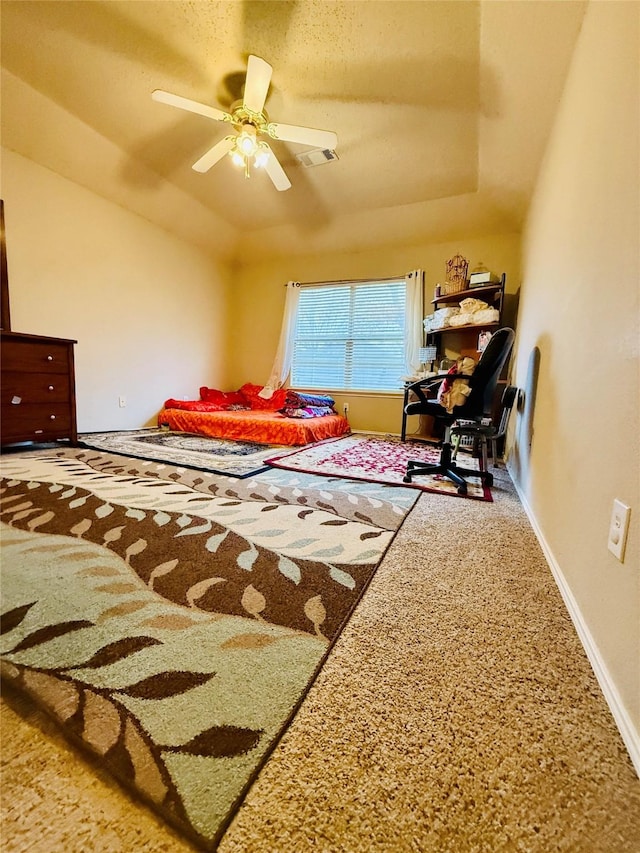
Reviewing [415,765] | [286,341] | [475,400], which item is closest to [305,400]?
[286,341]

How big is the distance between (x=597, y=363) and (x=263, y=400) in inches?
144

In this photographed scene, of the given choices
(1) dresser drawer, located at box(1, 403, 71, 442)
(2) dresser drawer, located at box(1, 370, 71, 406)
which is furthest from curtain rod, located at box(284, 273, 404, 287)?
(1) dresser drawer, located at box(1, 403, 71, 442)

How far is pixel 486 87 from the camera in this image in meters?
1.99

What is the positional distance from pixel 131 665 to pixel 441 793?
1.93ft

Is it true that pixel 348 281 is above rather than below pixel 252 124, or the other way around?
below

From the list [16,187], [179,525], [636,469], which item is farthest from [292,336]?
[636,469]

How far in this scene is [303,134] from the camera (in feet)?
6.98

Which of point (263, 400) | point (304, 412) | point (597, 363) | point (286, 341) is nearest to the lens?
point (597, 363)

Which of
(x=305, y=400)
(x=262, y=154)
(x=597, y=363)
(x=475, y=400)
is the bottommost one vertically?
(x=305, y=400)

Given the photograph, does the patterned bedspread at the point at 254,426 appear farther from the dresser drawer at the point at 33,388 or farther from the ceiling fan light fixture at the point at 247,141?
the ceiling fan light fixture at the point at 247,141

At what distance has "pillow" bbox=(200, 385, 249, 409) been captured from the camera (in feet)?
14.1

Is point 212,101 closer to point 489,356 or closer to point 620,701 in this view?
point 489,356

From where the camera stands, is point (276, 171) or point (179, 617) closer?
point (179, 617)

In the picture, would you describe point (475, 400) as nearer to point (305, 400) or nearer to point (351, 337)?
point (305, 400)
